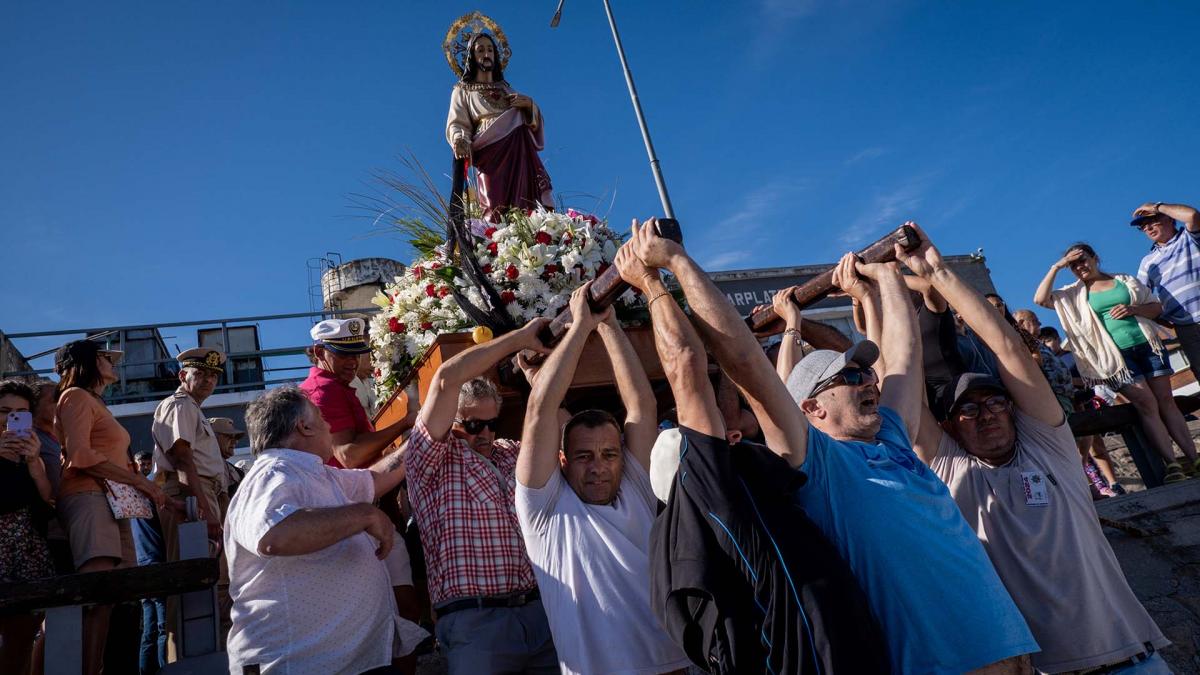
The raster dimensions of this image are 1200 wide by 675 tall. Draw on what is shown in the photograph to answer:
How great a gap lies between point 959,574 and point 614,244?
2.83 meters

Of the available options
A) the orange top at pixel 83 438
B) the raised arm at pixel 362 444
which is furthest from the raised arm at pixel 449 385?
the orange top at pixel 83 438

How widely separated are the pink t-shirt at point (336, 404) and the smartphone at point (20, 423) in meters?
1.28

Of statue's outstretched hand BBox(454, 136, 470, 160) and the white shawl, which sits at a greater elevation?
statue's outstretched hand BBox(454, 136, 470, 160)

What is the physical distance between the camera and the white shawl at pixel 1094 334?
240 inches

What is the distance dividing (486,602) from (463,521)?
0.34 metres

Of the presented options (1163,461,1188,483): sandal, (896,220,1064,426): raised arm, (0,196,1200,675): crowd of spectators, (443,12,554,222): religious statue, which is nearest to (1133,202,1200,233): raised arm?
(1163,461,1188,483): sandal

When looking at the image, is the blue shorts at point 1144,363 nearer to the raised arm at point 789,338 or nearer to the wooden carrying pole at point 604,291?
the raised arm at point 789,338

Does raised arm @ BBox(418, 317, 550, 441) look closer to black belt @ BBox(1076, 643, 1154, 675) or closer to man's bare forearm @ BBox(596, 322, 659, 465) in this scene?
man's bare forearm @ BBox(596, 322, 659, 465)

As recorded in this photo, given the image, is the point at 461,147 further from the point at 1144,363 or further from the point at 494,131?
the point at 1144,363

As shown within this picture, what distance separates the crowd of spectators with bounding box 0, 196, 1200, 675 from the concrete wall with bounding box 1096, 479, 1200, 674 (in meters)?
1.37

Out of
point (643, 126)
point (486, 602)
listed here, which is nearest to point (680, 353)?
point (486, 602)

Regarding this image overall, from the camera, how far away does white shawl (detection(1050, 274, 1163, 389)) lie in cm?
610

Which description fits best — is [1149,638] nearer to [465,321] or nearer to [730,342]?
[730,342]

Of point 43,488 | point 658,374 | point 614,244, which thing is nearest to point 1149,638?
point 658,374
